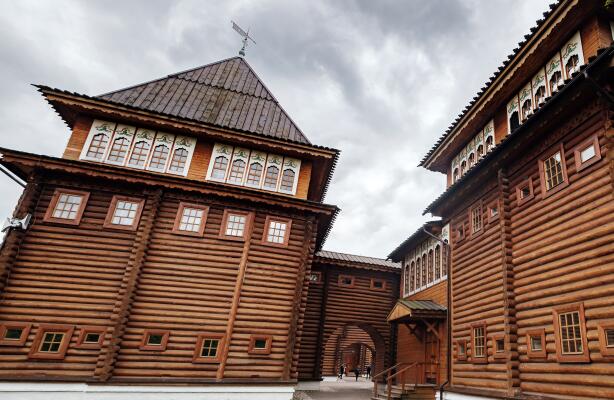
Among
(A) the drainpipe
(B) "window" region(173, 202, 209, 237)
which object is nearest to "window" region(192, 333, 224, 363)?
(B) "window" region(173, 202, 209, 237)

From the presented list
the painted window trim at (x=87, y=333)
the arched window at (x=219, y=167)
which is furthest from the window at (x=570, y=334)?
the painted window trim at (x=87, y=333)

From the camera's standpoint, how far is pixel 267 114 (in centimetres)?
1798

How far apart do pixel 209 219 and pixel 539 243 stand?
441 inches

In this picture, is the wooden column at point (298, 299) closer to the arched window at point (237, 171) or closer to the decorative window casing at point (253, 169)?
the decorative window casing at point (253, 169)

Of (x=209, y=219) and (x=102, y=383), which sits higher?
(x=209, y=219)

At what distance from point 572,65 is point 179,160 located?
14.0m

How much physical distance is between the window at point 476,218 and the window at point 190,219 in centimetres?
1035

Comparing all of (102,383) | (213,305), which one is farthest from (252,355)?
(102,383)

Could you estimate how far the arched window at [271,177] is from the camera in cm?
1588

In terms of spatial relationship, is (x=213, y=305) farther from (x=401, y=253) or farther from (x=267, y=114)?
(x=401, y=253)

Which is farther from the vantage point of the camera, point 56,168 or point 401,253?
point 401,253

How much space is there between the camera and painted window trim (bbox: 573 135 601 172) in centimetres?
916

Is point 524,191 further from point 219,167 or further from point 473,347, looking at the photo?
point 219,167

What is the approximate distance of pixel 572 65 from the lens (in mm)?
11242
